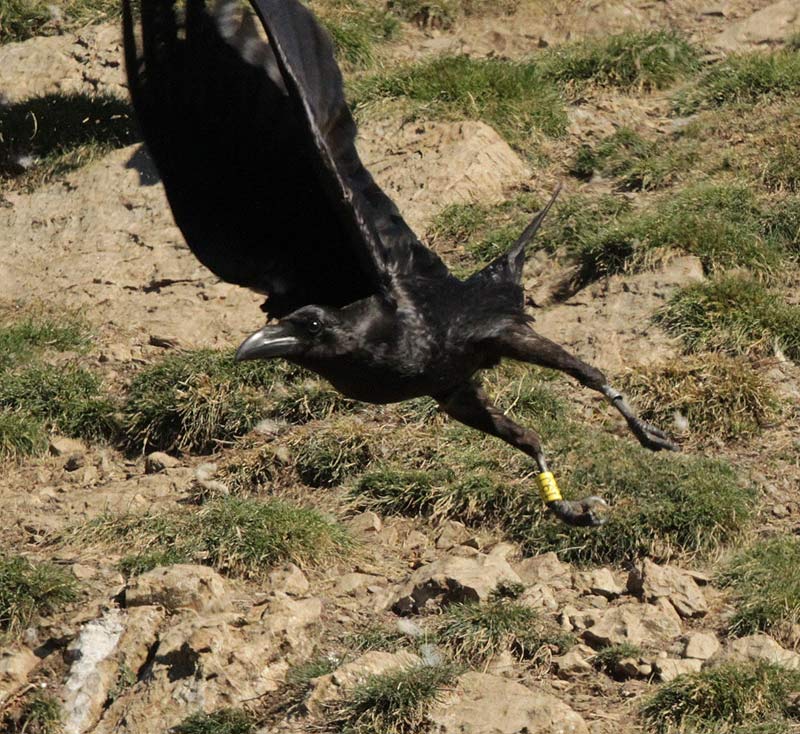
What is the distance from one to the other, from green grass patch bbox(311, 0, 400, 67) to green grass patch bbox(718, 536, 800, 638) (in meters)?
4.78

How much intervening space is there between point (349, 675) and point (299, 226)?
1614 millimetres

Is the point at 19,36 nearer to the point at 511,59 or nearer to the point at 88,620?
the point at 511,59

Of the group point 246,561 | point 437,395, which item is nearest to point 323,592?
point 246,561

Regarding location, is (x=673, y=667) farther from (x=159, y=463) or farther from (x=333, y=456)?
(x=159, y=463)

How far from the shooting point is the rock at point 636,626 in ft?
20.7

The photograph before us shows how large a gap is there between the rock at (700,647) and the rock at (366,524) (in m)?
1.56

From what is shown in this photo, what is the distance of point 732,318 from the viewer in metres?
8.12

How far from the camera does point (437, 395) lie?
6.85 meters

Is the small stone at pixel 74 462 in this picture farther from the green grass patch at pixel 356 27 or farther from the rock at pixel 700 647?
the green grass patch at pixel 356 27

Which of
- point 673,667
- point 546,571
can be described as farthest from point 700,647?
point 546,571

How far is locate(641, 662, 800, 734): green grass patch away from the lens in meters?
5.71

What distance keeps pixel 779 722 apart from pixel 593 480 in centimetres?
175

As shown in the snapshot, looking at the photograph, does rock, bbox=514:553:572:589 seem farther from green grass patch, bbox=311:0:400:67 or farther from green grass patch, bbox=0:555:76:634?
green grass patch, bbox=311:0:400:67

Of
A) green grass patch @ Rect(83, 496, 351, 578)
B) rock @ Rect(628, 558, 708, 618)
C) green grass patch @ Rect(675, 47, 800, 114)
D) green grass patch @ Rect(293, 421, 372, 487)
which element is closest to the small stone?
green grass patch @ Rect(83, 496, 351, 578)
